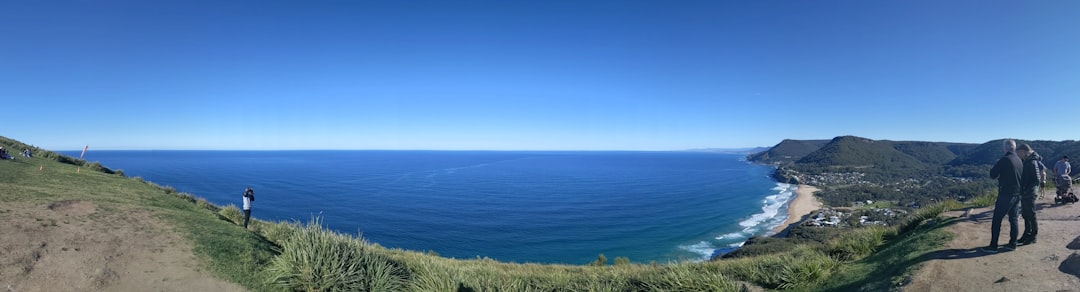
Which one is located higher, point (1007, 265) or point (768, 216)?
point (1007, 265)

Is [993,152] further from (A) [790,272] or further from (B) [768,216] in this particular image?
(A) [790,272]

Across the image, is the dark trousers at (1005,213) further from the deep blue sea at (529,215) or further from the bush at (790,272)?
the deep blue sea at (529,215)

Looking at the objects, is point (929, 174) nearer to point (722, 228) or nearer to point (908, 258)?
point (722, 228)

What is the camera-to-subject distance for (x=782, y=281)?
8047 mm

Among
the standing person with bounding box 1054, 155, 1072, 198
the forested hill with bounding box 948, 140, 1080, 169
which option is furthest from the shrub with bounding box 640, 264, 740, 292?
the forested hill with bounding box 948, 140, 1080, 169

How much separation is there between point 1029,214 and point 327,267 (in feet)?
40.0

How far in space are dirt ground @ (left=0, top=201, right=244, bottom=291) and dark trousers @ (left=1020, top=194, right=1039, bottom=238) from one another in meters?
13.4

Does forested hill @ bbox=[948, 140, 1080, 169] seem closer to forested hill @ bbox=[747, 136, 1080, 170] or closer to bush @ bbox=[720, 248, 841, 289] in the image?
forested hill @ bbox=[747, 136, 1080, 170]

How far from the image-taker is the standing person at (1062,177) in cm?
962

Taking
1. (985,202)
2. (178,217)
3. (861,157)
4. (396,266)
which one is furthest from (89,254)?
(861,157)

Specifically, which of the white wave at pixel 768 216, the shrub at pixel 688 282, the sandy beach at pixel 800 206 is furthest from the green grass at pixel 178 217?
the sandy beach at pixel 800 206

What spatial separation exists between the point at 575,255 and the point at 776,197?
55411 mm

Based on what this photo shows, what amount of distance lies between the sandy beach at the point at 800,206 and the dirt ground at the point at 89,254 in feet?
170

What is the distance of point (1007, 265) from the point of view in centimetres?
606
